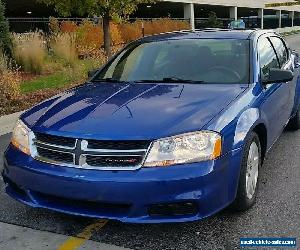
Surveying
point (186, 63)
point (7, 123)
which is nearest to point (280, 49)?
point (186, 63)

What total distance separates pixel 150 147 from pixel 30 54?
11.9 meters

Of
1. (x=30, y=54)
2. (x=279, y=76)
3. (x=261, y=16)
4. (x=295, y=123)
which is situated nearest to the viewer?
(x=279, y=76)

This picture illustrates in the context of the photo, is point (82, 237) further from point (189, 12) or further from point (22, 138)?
point (189, 12)

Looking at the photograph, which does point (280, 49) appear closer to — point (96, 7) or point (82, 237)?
point (82, 237)

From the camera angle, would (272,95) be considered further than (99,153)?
Yes

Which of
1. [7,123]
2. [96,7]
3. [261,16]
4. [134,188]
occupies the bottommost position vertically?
[261,16]

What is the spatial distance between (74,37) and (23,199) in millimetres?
13893

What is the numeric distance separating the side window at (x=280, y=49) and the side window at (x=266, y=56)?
0.79 feet

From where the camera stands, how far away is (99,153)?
342 centimetres

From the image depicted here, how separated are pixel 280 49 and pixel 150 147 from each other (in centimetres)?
337

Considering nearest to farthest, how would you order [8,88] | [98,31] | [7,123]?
1. [7,123]
2. [8,88]
3. [98,31]

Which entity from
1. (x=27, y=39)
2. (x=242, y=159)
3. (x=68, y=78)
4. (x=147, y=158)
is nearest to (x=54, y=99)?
(x=147, y=158)

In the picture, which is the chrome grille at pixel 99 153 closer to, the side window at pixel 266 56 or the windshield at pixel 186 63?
the windshield at pixel 186 63

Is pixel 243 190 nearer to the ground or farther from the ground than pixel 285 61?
nearer to the ground
